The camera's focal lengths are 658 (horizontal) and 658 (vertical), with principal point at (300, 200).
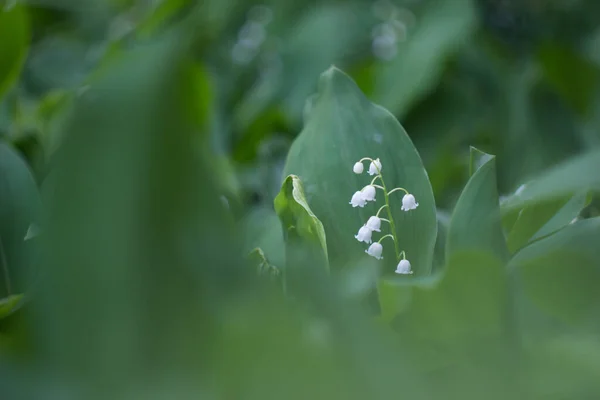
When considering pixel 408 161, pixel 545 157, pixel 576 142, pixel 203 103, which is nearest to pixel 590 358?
pixel 408 161

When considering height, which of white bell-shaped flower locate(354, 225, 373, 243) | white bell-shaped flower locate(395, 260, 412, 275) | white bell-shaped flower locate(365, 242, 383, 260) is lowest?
white bell-shaped flower locate(395, 260, 412, 275)

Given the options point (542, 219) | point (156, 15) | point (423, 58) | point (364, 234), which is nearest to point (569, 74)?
point (423, 58)

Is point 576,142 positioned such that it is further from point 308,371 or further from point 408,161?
point 308,371

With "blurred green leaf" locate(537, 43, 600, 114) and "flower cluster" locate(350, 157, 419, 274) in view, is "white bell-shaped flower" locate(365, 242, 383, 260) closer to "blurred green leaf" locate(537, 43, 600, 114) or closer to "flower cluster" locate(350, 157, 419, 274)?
"flower cluster" locate(350, 157, 419, 274)

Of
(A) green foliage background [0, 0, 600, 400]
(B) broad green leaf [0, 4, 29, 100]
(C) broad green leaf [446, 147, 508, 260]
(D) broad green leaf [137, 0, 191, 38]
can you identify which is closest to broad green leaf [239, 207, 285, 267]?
(A) green foliage background [0, 0, 600, 400]

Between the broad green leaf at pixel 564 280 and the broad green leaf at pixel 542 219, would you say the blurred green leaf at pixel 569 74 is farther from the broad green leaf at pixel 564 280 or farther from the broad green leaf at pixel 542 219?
the broad green leaf at pixel 564 280

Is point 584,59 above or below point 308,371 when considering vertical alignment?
below
